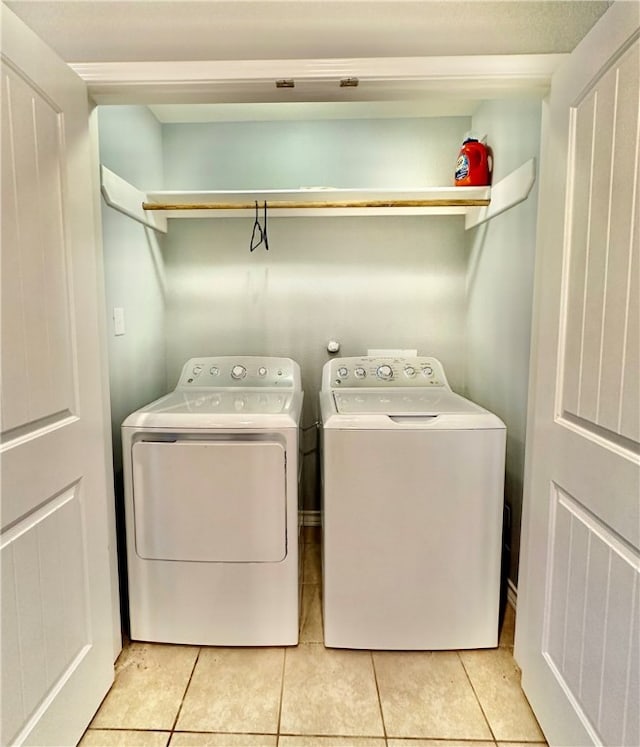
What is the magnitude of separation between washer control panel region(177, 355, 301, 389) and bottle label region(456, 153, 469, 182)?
1248 mm

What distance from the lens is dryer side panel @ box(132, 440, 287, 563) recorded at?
4.78 ft

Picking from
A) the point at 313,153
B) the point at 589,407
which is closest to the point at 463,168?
the point at 313,153

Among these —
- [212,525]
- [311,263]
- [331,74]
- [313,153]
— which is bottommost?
[212,525]

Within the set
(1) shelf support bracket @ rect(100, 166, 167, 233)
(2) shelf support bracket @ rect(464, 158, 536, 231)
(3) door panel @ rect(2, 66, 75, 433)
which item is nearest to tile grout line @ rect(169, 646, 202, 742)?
(3) door panel @ rect(2, 66, 75, 433)

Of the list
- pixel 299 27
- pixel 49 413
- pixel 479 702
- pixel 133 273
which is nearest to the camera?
pixel 49 413

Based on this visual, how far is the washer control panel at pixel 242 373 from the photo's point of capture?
205cm

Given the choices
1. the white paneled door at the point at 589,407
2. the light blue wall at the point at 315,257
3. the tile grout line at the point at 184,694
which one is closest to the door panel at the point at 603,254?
the white paneled door at the point at 589,407

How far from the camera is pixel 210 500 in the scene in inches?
58.1

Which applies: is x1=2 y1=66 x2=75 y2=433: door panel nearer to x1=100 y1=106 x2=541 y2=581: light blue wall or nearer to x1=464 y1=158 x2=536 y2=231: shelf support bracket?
x1=100 y1=106 x2=541 y2=581: light blue wall

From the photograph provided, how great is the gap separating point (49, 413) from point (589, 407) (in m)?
1.37

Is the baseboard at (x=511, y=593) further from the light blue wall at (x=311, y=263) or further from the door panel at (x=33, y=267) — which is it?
the door panel at (x=33, y=267)

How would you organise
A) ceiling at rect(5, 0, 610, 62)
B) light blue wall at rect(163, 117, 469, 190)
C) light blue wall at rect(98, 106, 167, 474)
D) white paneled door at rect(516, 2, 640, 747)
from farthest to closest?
light blue wall at rect(163, 117, 469, 190) < light blue wall at rect(98, 106, 167, 474) < ceiling at rect(5, 0, 610, 62) < white paneled door at rect(516, 2, 640, 747)

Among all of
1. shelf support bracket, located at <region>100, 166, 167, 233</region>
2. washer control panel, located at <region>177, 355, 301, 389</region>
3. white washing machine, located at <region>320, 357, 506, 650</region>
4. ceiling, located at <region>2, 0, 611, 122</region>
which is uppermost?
ceiling, located at <region>2, 0, 611, 122</region>

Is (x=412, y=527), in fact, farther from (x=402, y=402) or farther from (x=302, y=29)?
(x=302, y=29)
